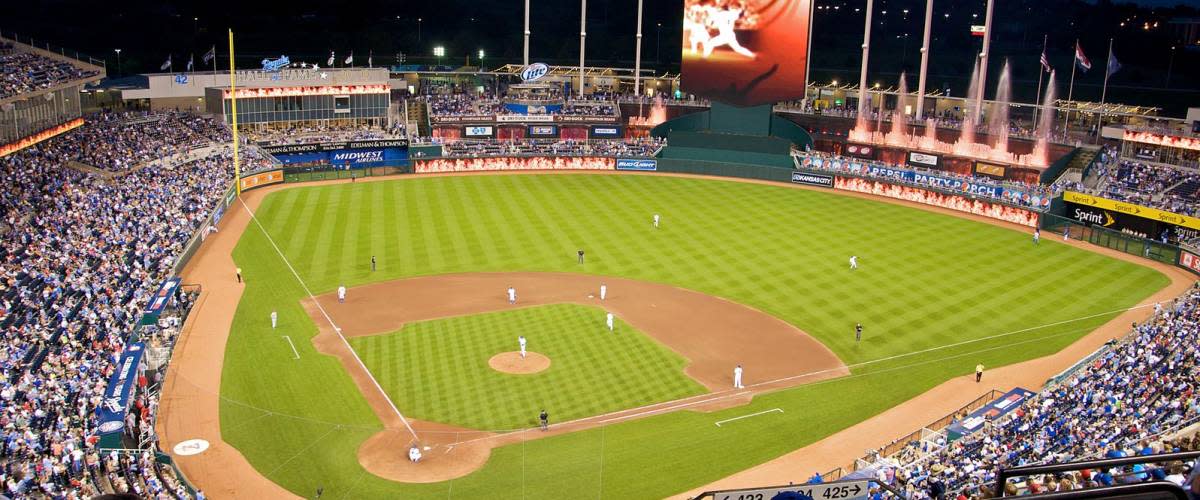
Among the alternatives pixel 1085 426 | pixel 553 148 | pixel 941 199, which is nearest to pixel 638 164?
pixel 553 148

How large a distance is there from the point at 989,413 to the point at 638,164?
1830 inches

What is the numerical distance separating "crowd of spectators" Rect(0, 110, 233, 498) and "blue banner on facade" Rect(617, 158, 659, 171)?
29508mm

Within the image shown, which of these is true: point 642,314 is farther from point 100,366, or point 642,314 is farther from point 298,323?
point 100,366

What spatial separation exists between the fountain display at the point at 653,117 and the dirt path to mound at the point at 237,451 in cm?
5016

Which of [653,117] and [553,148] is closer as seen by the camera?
[553,148]

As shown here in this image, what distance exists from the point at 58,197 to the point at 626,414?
30059 millimetres

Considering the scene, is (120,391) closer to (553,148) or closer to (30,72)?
(30,72)

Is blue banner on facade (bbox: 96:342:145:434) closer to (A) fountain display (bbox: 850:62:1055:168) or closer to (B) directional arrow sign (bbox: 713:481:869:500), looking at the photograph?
(B) directional arrow sign (bbox: 713:481:869:500)

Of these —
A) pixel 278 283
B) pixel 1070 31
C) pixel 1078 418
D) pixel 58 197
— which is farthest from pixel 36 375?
pixel 1070 31

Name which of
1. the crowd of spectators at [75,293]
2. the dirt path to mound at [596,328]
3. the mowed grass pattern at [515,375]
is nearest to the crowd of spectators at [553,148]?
the crowd of spectators at [75,293]

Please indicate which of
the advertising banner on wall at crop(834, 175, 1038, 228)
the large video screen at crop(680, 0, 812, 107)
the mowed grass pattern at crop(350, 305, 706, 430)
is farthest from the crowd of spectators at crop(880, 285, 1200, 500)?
the large video screen at crop(680, 0, 812, 107)

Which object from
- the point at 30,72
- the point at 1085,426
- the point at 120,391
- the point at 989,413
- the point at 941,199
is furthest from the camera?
the point at 941,199

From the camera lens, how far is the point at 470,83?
3585 inches

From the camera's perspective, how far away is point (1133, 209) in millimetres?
50656
